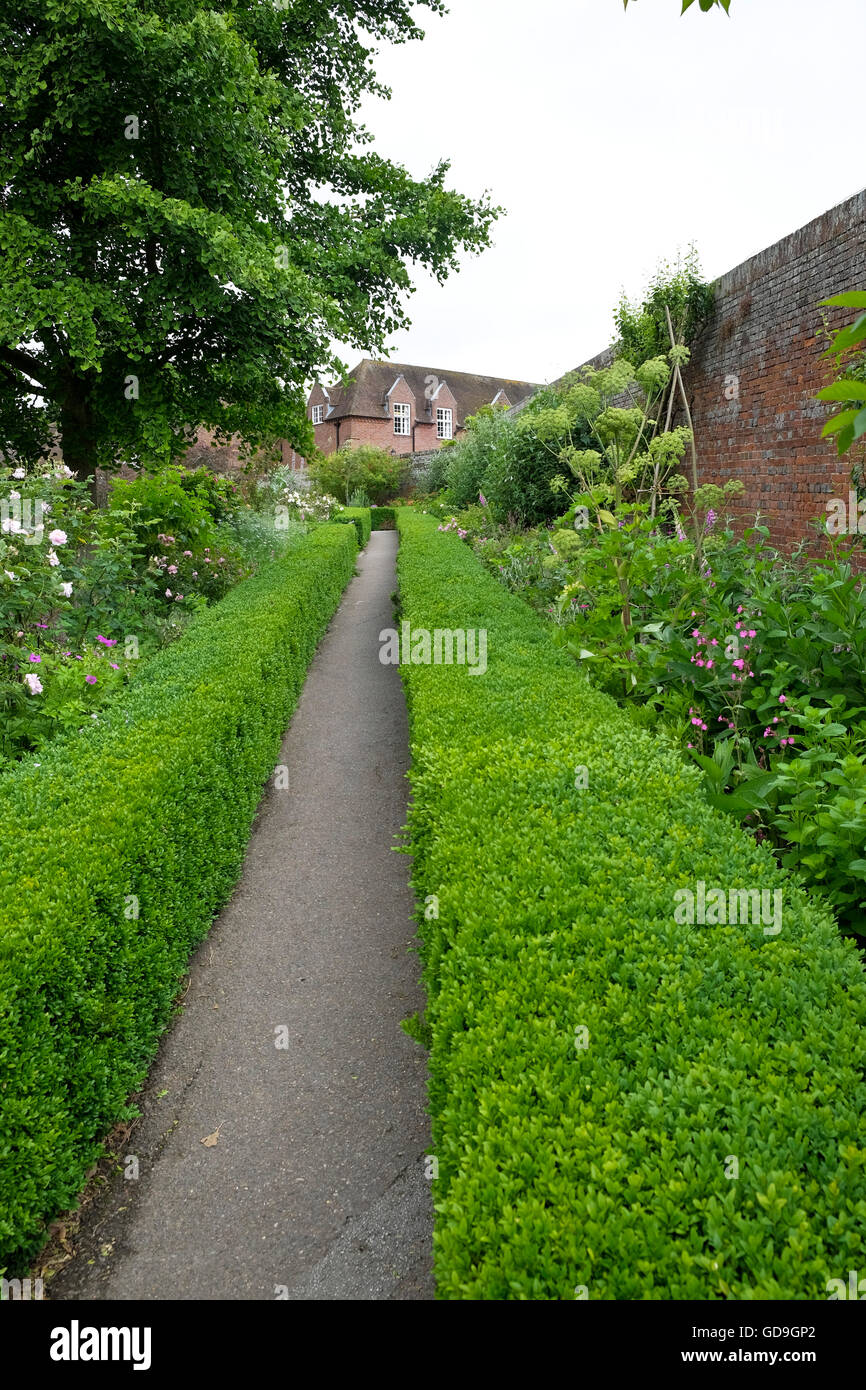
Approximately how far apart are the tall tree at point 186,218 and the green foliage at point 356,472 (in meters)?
21.2

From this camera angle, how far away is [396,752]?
282 inches

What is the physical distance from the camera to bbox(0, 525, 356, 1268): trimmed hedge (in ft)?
7.97

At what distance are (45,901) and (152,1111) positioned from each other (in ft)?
4.06

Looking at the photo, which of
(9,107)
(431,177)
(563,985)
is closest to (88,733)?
(563,985)

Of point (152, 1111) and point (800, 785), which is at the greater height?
point (800, 785)

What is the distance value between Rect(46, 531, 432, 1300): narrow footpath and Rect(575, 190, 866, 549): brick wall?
212 inches

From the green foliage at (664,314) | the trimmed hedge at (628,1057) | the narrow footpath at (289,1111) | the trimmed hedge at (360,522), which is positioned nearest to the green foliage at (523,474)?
the green foliage at (664,314)

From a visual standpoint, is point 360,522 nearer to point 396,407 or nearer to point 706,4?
point 706,4

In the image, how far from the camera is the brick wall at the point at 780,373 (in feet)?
22.6

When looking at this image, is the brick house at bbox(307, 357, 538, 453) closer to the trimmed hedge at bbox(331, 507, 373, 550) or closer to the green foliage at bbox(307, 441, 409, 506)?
the green foliage at bbox(307, 441, 409, 506)

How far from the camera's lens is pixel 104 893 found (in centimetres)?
294

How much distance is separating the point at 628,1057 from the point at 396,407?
1900 inches

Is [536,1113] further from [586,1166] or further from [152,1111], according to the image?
[152,1111]
